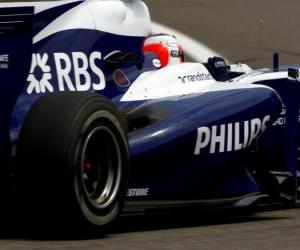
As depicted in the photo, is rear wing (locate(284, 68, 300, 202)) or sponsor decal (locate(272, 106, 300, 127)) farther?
sponsor decal (locate(272, 106, 300, 127))

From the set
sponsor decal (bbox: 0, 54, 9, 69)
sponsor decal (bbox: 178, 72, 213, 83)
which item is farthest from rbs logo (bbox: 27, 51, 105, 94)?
sponsor decal (bbox: 178, 72, 213, 83)

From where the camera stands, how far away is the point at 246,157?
8562 mm

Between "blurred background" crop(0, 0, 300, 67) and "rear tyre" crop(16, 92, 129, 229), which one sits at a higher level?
"blurred background" crop(0, 0, 300, 67)

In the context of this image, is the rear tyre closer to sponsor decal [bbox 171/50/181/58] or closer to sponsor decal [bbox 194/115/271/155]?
sponsor decal [bbox 194/115/271/155]

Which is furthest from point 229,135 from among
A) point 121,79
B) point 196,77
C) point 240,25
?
point 240,25

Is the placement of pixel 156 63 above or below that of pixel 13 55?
above

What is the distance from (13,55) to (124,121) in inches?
30.2

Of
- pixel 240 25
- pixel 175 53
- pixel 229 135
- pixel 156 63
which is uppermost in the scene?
pixel 240 25

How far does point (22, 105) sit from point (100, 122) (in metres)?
0.56

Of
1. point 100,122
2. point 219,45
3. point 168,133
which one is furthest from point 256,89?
point 219,45

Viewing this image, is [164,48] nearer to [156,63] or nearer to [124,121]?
[156,63]

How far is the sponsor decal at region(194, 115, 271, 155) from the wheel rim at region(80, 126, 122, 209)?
0.91 metres

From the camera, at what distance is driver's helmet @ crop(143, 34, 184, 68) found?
903cm

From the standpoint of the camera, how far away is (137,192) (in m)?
7.67
